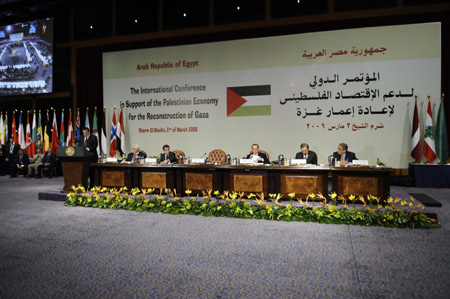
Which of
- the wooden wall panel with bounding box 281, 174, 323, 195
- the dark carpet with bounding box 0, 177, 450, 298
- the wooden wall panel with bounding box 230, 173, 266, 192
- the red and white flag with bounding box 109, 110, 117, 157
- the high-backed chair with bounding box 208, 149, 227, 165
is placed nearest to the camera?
the dark carpet with bounding box 0, 177, 450, 298

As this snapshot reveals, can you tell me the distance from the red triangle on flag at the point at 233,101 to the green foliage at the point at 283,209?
3.17 meters

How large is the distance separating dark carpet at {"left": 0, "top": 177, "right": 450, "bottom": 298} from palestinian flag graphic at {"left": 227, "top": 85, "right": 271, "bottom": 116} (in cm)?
408

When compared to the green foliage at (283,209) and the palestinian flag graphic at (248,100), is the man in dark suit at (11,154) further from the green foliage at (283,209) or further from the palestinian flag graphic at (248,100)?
the palestinian flag graphic at (248,100)

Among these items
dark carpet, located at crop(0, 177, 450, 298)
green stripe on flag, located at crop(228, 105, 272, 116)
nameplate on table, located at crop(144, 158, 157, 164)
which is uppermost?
green stripe on flag, located at crop(228, 105, 272, 116)

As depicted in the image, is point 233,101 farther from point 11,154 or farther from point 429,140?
point 11,154

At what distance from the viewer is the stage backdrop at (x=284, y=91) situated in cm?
648

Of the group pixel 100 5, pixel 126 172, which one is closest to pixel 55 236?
pixel 126 172

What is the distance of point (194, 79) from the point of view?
307 inches

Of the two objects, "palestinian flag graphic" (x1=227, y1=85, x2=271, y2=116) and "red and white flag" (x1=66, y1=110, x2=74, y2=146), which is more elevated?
"palestinian flag graphic" (x1=227, y1=85, x2=271, y2=116)

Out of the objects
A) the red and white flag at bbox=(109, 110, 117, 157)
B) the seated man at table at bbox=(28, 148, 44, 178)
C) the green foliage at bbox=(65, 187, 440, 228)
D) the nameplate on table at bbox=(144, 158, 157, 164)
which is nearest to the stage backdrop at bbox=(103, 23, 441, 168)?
the red and white flag at bbox=(109, 110, 117, 157)

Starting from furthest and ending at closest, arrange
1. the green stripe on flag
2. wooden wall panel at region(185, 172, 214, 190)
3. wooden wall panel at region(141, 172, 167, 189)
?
the green stripe on flag
wooden wall panel at region(141, 172, 167, 189)
wooden wall panel at region(185, 172, 214, 190)

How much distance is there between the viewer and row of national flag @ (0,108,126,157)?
26.3ft

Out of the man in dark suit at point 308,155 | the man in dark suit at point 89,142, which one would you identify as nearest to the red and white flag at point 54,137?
the man in dark suit at point 89,142

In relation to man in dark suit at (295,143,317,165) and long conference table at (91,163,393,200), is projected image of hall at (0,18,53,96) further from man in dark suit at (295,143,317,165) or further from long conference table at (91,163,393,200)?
man in dark suit at (295,143,317,165)
